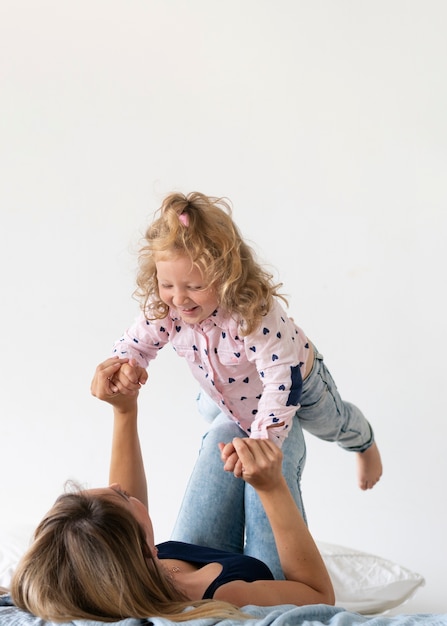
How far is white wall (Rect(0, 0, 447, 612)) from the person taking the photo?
9.96 ft

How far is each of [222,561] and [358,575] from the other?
0.77 metres

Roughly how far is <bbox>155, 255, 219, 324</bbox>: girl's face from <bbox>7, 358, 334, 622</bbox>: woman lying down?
384mm

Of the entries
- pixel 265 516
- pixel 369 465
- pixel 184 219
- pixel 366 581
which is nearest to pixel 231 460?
pixel 265 516

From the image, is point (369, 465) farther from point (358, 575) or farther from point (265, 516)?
point (265, 516)

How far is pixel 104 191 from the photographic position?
319 cm

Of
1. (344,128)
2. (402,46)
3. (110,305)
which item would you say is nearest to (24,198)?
(110,305)

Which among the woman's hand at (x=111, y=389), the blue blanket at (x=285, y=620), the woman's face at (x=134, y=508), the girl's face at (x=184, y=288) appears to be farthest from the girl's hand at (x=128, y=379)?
the blue blanket at (x=285, y=620)

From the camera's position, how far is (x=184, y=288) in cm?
176

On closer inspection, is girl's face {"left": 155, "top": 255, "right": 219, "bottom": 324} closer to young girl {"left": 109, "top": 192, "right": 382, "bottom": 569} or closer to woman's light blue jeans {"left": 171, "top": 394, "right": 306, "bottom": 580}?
young girl {"left": 109, "top": 192, "right": 382, "bottom": 569}

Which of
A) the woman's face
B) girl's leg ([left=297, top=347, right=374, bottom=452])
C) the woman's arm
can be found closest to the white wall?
girl's leg ([left=297, top=347, right=374, bottom=452])

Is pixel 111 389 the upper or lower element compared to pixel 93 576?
upper

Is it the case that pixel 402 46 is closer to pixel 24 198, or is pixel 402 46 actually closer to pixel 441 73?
pixel 441 73

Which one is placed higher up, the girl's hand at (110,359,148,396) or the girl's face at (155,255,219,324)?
the girl's face at (155,255,219,324)

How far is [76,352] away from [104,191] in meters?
0.58
